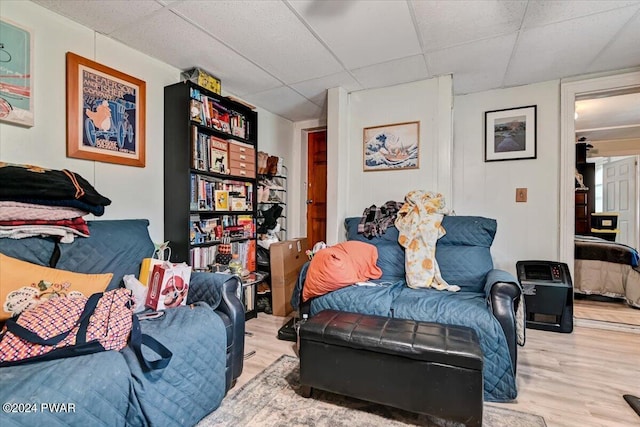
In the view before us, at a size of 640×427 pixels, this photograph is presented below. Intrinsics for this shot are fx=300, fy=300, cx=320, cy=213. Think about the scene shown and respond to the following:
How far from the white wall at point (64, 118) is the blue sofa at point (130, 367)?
1.22 ft

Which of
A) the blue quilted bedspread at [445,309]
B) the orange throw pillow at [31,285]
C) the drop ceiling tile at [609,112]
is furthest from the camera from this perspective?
the drop ceiling tile at [609,112]

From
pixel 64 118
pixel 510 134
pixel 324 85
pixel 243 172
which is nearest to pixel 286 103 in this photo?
pixel 324 85

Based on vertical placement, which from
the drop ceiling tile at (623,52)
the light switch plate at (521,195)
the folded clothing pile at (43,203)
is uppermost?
the drop ceiling tile at (623,52)

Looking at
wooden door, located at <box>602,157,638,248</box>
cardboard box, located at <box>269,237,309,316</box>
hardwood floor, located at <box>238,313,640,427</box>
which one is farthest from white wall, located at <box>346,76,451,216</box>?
wooden door, located at <box>602,157,638,248</box>

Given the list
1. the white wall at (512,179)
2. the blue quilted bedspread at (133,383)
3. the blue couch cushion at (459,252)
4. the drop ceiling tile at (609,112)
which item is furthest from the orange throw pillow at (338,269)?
the drop ceiling tile at (609,112)

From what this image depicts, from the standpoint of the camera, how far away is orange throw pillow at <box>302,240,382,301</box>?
212cm

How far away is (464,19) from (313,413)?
2476mm

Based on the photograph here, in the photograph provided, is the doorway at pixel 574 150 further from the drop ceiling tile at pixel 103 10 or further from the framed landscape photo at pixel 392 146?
the drop ceiling tile at pixel 103 10

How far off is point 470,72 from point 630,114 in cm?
292

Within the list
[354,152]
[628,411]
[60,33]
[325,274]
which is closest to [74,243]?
[60,33]

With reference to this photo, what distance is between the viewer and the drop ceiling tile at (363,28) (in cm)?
180

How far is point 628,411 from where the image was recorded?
1531mm

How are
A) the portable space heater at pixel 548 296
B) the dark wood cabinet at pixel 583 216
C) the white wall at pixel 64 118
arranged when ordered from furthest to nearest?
1. the dark wood cabinet at pixel 583 216
2. the portable space heater at pixel 548 296
3. the white wall at pixel 64 118

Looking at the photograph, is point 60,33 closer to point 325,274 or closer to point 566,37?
point 325,274
